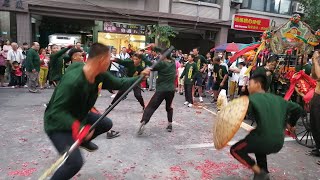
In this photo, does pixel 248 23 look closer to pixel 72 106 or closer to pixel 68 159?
pixel 72 106

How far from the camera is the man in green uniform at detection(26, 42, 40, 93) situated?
33.2 feet

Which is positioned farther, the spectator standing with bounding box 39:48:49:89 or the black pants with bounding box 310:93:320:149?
the spectator standing with bounding box 39:48:49:89

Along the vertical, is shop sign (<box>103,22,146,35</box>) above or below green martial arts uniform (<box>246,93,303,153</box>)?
above

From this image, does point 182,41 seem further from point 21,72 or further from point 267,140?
point 267,140

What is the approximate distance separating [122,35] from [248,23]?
7.74 meters

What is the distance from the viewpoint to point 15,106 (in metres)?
8.13

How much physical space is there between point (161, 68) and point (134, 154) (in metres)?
2.03

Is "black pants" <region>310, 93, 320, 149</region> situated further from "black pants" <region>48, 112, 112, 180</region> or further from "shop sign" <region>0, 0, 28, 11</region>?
"shop sign" <region>0, 0, 28, 11</region>

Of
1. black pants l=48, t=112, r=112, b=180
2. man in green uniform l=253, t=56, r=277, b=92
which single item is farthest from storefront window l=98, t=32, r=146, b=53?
black pants l=48, t=112, r=112, b=180

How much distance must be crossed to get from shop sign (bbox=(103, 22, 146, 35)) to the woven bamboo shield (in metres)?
14.0

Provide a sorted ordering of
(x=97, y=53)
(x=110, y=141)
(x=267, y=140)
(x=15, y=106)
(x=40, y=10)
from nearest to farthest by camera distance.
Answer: (x=97, y=53) → (x=267, y=140) → (x=110, y=141) → (x=15, y=106) → (x=40, y=10)

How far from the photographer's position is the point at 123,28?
56.1 ft

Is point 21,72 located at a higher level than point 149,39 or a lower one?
lower

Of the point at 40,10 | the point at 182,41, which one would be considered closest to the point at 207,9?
the point at 182,41
